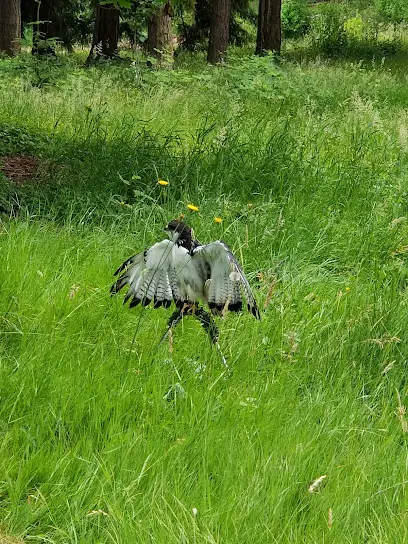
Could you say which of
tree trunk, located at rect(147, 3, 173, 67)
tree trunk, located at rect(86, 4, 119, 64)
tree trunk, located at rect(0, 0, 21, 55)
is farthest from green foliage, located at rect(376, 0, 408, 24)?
tree trunk, located at rect(0, 0, 21, 55)

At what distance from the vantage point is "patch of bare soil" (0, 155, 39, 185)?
5.71 m

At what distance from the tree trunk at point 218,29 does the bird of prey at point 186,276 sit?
46.5 feet

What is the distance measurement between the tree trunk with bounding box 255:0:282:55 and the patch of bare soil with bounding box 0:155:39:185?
11499 millimetres

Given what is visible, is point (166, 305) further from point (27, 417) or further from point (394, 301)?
point (394, 301)

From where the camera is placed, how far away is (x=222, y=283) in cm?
256

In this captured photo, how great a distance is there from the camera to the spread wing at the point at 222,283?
99.0 inches

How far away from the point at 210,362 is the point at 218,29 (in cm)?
1492

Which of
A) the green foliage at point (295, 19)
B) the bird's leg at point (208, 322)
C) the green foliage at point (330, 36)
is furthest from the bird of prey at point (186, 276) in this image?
the green foliage at point (295, 19)

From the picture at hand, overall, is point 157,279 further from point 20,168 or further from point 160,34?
point 160,34

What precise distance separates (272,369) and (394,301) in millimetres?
937

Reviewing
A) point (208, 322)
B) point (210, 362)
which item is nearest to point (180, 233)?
point (208, 322)

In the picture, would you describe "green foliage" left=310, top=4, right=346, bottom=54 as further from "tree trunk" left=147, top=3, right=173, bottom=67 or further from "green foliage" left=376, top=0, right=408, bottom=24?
"tree trunk" left=147, top=3, right=173, bottom=67

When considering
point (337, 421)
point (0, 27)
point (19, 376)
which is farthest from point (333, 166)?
point (0, 27)

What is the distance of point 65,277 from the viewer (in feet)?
11.7
